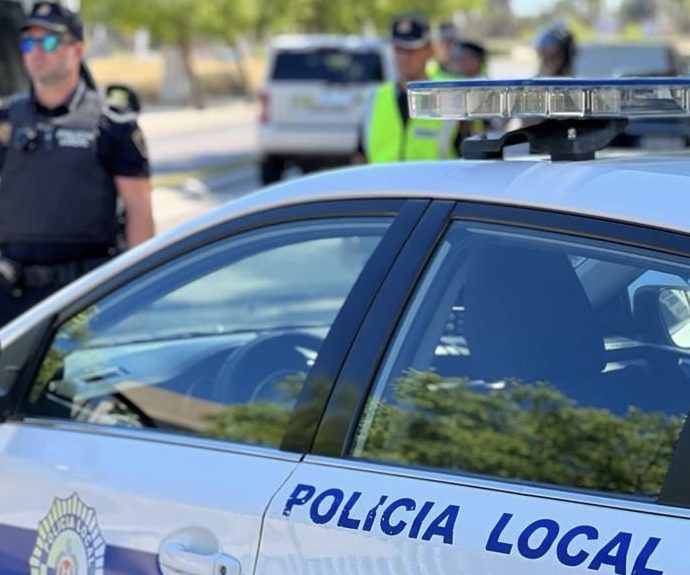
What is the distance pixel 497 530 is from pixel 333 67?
13.9 metres

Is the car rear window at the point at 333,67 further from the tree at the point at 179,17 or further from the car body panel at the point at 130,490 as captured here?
the tree at the point at 179,17

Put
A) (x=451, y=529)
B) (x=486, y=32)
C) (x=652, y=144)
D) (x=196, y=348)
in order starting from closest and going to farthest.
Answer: (x=451, y=529), (x=196, y=348), (x=652, y=144), (x=486, y=32)

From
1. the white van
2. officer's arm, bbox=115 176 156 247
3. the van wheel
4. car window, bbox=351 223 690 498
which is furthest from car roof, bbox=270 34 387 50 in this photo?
car window, bbox=351 223 690 498

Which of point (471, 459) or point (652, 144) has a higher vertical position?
point (471, 459)

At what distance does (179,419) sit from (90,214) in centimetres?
148

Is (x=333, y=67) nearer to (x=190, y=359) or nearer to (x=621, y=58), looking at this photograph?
(x=621, y=58)

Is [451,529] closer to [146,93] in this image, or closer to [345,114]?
[345,114]

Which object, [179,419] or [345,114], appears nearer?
[179,419]

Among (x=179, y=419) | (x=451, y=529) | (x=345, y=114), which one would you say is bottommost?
(x=345, y=114)

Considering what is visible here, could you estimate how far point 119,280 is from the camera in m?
2.69

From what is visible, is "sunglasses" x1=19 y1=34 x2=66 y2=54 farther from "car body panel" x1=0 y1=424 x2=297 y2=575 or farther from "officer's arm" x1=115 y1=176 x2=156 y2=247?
"car body panel" x1=0 y1=424 x2=297 y2=575

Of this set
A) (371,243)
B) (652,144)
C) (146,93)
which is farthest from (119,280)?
(146,93)

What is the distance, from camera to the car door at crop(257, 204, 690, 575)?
6.29 feet

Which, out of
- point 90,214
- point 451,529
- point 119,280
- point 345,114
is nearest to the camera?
point 451,529
